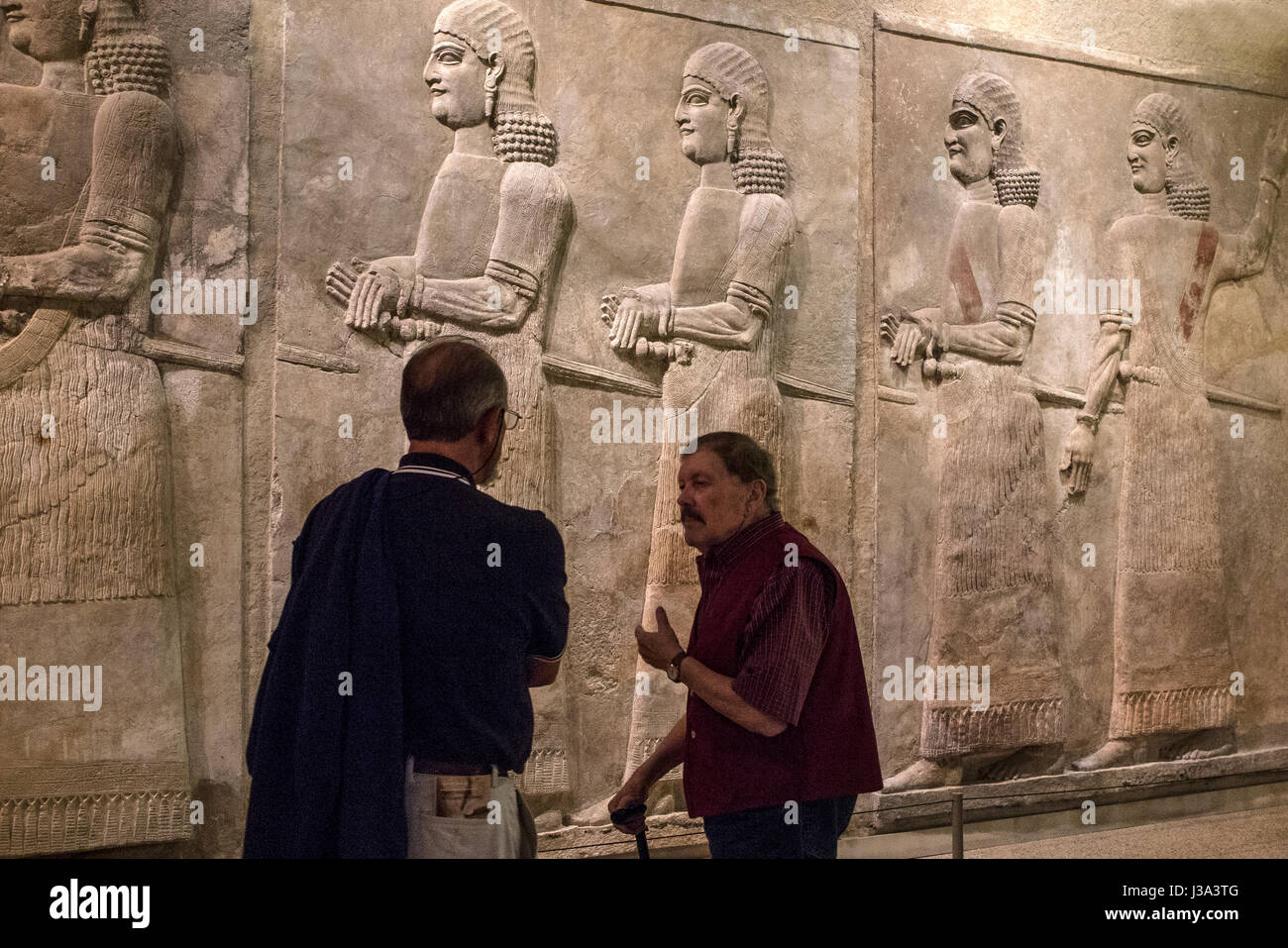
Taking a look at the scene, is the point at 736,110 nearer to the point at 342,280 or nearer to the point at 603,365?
the point at 603,365

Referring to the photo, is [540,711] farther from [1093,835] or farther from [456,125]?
[1093,835]

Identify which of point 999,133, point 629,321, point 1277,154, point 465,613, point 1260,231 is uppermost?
point 1277,154

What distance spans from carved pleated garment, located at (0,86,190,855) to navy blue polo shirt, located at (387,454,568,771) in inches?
73.8

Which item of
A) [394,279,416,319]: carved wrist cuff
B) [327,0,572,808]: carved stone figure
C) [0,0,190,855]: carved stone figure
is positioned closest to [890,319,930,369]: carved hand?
[327,0,572,808]: carved stone figure

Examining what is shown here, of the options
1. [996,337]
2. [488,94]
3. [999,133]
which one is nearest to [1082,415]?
[996,337]

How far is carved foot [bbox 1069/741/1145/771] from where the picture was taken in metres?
5.46

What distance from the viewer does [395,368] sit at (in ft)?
14.1

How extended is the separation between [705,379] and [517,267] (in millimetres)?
823

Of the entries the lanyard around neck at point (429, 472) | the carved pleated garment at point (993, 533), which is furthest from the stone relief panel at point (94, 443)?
the carved pleated garment at point (993, 533)

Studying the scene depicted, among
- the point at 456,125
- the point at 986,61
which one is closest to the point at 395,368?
the point at 456,125

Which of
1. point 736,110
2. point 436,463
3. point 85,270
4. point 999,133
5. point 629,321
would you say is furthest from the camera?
point 999,133

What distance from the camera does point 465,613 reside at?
2.46 metres

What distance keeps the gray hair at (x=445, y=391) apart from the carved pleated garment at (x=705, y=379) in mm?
2091

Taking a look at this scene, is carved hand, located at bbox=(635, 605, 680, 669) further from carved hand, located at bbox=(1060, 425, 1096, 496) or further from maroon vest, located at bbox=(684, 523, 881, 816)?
carved hand, located at bbox=(1060, 425, 1096, 496)
